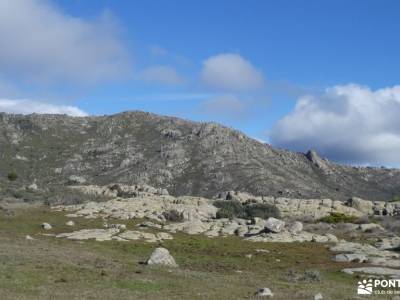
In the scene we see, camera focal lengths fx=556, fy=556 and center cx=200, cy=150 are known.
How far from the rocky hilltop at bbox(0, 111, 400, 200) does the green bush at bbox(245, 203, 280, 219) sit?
129ft

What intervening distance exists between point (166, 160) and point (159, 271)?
405ft

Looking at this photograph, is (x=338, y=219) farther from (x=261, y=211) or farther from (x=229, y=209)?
(x=229, y=209)

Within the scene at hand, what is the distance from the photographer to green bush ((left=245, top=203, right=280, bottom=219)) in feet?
311

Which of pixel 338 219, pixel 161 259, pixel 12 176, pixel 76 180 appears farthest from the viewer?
pixel 76 180

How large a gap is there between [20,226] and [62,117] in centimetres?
13263

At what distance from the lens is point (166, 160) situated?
15900 cm

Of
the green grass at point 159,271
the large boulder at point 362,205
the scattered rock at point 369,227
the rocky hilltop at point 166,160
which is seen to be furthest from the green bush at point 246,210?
the rocky hilltop at point 166,160

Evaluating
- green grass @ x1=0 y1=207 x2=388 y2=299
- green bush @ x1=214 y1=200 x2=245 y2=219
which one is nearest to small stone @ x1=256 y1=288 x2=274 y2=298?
green grass @ x1=0 y1=207 x2=388 y2=299

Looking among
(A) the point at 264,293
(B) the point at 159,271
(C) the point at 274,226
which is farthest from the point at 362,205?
(A) the point at 264,293

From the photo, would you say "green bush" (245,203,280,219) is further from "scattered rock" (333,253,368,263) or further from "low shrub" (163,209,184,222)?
"scattered rock" (333,253,368,263)

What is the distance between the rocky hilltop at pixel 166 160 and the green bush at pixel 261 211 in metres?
39.3

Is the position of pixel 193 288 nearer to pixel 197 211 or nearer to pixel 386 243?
pixel 386 243

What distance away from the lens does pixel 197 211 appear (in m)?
92.3

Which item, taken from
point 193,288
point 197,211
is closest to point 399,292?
point 193,288
